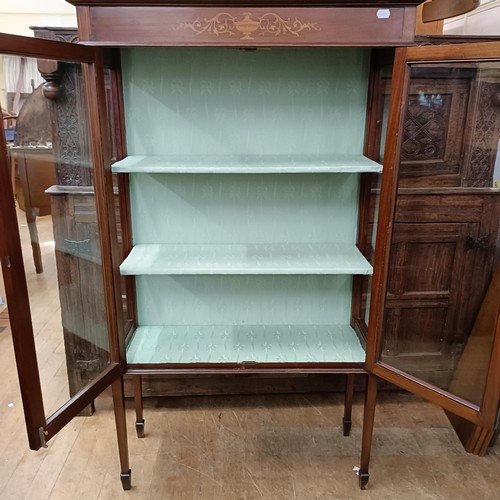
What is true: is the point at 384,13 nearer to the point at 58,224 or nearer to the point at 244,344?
the point at 244,344

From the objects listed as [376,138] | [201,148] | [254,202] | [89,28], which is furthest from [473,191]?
[89,28]

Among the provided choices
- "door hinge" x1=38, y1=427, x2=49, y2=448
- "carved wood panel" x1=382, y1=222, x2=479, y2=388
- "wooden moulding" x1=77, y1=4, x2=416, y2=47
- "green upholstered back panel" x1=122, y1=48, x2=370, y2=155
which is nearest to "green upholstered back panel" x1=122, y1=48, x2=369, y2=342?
"green upholstered back panel" x1=122, y1=48, x2=370, y2=155

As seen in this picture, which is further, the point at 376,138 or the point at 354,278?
the point at 354,278

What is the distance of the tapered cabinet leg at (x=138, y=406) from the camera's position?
6.45 ft

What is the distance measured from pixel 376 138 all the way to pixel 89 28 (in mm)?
978

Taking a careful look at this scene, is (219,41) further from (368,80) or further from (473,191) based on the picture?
(473,191)

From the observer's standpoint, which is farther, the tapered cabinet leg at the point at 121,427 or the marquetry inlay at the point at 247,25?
the tapered cabinet leg at the point at 121,427

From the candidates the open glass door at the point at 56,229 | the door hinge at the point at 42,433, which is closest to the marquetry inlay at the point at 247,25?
the open glass door at the point at 56,229

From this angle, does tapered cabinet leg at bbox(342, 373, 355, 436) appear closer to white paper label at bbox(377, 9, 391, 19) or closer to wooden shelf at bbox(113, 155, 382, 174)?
wooden shelf at bbox(113, 155, 382, 174)

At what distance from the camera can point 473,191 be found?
1834 millimetres

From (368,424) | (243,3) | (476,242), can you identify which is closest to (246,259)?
(368,424)

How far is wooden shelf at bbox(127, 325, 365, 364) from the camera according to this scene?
1.69m

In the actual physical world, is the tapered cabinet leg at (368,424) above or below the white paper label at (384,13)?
below

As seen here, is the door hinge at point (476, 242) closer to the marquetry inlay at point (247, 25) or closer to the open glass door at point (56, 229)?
the marquetry inlay at point (247, 25)
